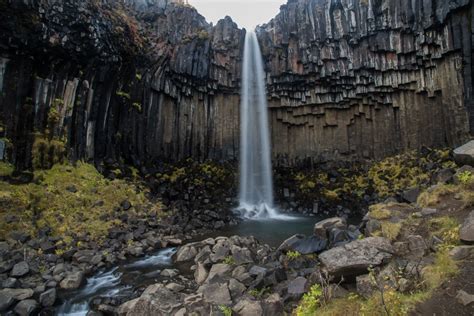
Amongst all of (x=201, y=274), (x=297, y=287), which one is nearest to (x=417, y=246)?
(x=297, y=287)

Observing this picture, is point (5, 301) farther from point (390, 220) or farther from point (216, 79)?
point (216, 79)

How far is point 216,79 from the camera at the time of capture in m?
26.3

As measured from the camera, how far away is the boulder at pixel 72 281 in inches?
364

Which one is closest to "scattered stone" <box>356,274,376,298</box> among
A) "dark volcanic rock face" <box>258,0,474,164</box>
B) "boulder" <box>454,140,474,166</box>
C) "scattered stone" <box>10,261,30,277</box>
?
"boulder" <box>454,140,474,166</box>

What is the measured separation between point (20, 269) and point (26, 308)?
8.40ft

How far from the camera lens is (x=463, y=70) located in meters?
20.4

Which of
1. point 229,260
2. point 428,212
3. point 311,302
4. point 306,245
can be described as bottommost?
point 229,260

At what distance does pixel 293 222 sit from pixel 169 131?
11947mm

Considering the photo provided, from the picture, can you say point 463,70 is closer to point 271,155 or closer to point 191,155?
point 271,155

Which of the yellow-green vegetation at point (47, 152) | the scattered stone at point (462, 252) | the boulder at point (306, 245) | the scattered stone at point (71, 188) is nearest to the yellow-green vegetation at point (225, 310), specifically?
the boulder at point (306, 245)

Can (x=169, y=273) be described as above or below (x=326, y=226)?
below

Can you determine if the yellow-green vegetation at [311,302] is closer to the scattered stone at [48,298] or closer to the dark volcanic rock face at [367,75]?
the scattered stone at [48,298]

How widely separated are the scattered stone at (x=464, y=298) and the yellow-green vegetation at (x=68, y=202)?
504 inches

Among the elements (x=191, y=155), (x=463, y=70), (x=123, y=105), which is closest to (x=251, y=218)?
(x=191, y=155)
